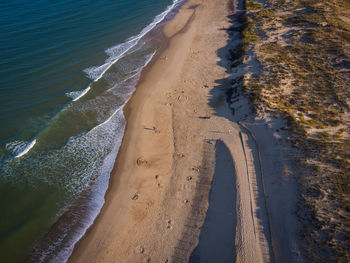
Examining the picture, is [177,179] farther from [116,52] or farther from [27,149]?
[116,52]

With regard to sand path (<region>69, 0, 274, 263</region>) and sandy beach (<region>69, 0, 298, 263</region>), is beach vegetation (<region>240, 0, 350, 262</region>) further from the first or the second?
sand path (<region>69, 0, 274, 263</region>)

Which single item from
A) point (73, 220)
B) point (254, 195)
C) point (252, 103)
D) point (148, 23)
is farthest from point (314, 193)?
point (148, 23)

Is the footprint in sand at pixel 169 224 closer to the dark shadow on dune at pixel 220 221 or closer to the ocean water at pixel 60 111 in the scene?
the dark shadow on dune at pixel 220 221

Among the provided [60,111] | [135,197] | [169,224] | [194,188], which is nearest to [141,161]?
[135,197]

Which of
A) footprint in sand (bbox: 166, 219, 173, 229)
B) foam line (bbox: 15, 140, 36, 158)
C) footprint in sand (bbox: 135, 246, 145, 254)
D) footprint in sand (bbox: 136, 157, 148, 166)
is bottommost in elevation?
footprint in sand (bbox: 135, 246, 145, 254)

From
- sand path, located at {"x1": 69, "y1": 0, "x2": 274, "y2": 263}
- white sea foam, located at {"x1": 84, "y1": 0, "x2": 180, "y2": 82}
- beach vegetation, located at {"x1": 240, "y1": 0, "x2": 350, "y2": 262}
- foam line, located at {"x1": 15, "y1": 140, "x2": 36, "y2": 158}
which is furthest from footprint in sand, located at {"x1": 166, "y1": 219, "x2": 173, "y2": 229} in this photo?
white sea foam, located at {"x1": 84, "y1": 0, "x2": 180, "y2": 82}

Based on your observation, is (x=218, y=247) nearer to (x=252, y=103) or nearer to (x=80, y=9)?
(x=252, y=103)
